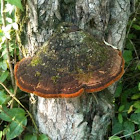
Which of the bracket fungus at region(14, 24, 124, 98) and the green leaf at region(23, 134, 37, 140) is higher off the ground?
the bracket fungus at region(14, 24, 124, 98)

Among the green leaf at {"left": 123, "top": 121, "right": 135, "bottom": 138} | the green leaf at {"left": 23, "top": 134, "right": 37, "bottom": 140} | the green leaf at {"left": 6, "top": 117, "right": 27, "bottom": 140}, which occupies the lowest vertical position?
the green leaf at {"left": 123, "top": 121, "right": 135, "bottom": 138}

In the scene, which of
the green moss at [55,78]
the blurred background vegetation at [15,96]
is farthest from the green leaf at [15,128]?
the green moss at [55,78]

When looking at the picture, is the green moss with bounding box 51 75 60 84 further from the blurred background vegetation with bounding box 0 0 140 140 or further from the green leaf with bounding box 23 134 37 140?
the green leaf with bounding box 23 134 37 140

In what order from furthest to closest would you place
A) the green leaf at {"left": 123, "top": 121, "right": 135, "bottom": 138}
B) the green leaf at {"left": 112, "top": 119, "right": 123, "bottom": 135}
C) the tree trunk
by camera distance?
the green leaf at {"left": 112, "top": 119, "right": 123, "bottom": 135}
the green leaf at {"left": 123, "top": 121, "right": 135, "bottom": 138}
the tree trunk

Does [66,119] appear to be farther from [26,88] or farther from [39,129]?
[26,88]

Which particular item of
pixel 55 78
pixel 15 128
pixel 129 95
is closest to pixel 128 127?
pixel 129 95

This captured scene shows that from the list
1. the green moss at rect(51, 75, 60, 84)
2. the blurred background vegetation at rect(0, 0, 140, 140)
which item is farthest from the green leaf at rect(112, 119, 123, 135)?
the green moss at rect(51, 75, 60, 84)

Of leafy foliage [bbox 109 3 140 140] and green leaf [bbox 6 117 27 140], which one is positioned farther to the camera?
leafy foliage [bbox 109 3 140 140]

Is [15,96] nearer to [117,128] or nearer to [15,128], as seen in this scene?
[15,128]
